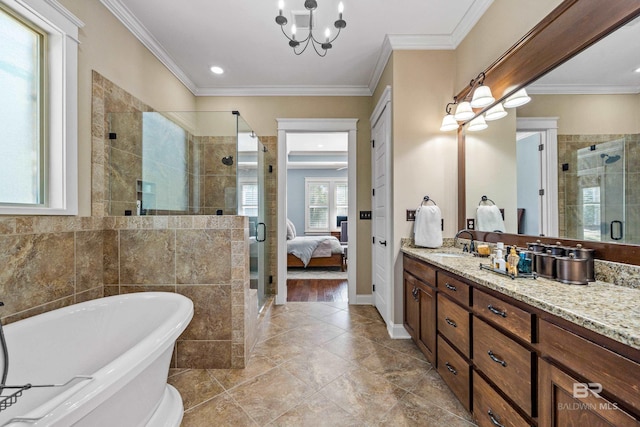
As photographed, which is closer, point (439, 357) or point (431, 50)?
point (439, 357)

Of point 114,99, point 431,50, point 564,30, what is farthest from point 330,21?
point 114,99

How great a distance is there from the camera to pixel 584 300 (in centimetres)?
98

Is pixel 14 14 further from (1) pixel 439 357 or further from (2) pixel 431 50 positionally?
(1) pixel 439 357

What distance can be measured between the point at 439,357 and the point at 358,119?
2781 mm

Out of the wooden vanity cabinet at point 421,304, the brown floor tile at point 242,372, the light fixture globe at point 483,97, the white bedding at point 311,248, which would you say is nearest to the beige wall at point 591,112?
the light fixture globe at point 483,97

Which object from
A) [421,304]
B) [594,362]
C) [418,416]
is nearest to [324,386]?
[418,416]

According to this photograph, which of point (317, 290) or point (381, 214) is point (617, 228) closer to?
point (381, 214)

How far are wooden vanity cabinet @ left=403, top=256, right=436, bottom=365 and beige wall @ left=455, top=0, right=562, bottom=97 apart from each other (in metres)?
1.45

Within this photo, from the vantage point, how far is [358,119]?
3.49 meters

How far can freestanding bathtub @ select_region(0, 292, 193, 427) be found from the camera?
0.87 metres

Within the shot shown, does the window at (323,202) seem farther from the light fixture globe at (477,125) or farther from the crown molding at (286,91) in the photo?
the light fixture globe at (477,125)

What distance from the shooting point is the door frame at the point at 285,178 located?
3.42 meters

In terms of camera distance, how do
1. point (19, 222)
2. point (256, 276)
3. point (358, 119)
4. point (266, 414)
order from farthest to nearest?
point (358, 119), point (256, 276), point (266, 414), point (19, 222)

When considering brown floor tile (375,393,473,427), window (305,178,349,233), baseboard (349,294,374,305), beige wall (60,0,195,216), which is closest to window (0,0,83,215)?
beige wall (60,0,195,216)
